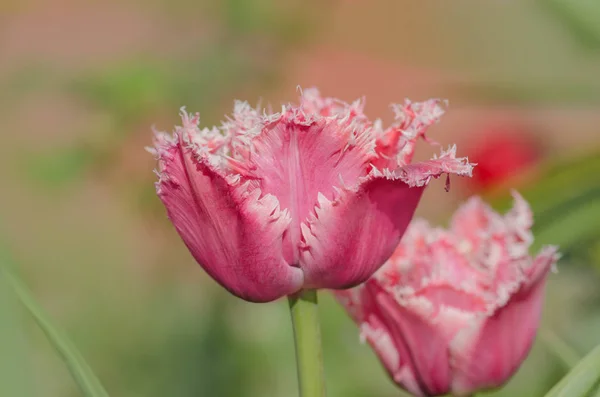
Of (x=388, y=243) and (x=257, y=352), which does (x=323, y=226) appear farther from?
(x=257, y=352)

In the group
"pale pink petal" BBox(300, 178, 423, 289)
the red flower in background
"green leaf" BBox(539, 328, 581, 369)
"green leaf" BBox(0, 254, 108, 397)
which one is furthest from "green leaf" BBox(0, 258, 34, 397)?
the red flower in background

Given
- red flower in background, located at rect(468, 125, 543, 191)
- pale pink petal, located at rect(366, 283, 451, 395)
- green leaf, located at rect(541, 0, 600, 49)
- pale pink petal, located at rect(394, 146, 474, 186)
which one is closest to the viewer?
pale pink petal, located at rect(394, 146, 474, 186)

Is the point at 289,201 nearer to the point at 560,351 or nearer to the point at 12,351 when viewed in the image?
the point at 12,351

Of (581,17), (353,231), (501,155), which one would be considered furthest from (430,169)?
(501,155)

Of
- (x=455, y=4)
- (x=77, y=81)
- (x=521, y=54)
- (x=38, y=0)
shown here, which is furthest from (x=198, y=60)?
(x=38, y=0)

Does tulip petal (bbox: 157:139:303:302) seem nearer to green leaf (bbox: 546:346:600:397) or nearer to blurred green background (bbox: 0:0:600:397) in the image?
green leaf (bbox: 546:346:600:397)

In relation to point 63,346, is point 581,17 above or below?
above

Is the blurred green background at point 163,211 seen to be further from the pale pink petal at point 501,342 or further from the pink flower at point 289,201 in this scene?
the pink flower at point 289,201
